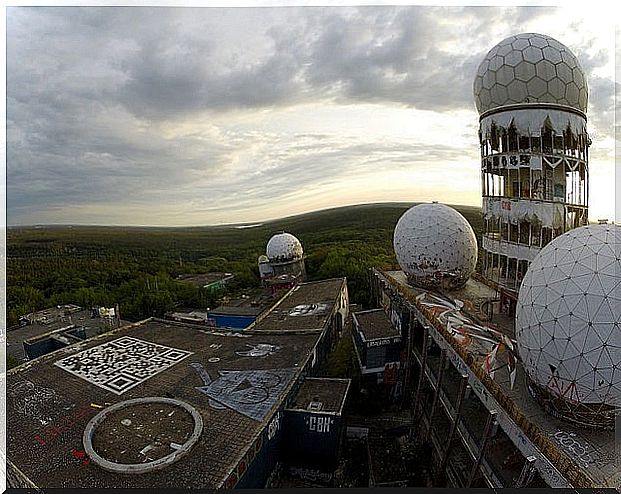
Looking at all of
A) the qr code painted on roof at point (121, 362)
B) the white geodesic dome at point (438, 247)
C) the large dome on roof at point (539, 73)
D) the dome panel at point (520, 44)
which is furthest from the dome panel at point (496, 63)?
the qr code painted on roof at point (121, 362)

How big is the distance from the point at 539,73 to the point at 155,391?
8.52 meters

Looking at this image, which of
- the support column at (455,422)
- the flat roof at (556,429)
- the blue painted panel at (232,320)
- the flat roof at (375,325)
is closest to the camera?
the flat roof at (556,429)

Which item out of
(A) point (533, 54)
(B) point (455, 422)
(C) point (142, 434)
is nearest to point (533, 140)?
(A) point (533, 54)

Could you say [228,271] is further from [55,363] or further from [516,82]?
[516,82]

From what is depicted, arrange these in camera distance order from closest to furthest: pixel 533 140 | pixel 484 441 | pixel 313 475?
pixel 484 441
pixel 313 475
pixel 533 140

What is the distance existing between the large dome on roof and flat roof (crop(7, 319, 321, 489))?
20.6ft

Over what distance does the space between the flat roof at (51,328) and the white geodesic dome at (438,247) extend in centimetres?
949

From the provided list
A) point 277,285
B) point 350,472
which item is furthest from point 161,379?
point 277,285

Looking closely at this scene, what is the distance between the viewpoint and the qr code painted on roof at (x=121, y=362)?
7.59 meters

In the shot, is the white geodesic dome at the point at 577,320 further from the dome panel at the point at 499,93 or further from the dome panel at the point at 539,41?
Answer: the dome panel at the point at 539,41

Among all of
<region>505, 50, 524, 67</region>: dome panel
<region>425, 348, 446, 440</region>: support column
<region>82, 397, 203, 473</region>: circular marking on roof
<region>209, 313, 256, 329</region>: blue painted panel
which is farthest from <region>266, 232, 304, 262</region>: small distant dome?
<region>505, 50, 524, 67</region>: dome panel

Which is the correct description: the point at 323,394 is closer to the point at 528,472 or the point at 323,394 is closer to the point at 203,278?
the point at 528,472

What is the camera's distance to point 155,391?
23.4ft

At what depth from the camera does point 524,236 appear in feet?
26.0
